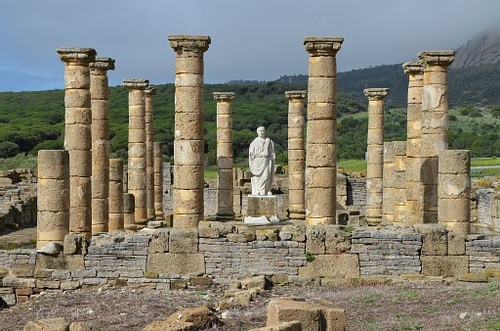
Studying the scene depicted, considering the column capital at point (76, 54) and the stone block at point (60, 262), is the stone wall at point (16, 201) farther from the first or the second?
the stone block at point (60, 262)

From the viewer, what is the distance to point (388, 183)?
2527 cm

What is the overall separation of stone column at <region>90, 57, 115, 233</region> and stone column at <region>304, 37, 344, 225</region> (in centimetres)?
596

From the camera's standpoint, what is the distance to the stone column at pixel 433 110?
1902cm

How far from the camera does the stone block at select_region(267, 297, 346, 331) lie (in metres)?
9.47

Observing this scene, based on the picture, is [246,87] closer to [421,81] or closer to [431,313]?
[421,81]

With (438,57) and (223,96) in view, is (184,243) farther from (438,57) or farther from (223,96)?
(223,96)

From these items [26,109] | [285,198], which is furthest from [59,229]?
[26,109]

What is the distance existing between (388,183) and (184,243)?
11.4m

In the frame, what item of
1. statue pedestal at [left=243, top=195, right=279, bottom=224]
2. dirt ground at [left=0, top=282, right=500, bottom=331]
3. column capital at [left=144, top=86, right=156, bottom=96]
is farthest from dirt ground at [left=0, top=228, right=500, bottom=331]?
column capital at [left=144, top=86, right=156, bottom=96]

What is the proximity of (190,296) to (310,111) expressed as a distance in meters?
6.61

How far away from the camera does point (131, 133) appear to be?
85.8ft

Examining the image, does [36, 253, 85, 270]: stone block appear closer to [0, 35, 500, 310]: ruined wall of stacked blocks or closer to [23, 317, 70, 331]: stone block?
[0, 35, 500, 310]: ruined wall of stacked blocks

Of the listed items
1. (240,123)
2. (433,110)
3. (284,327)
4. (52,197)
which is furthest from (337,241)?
(240,123)

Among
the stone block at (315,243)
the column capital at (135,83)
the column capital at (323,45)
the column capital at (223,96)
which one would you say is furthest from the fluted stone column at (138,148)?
the stone block at (315,243)
